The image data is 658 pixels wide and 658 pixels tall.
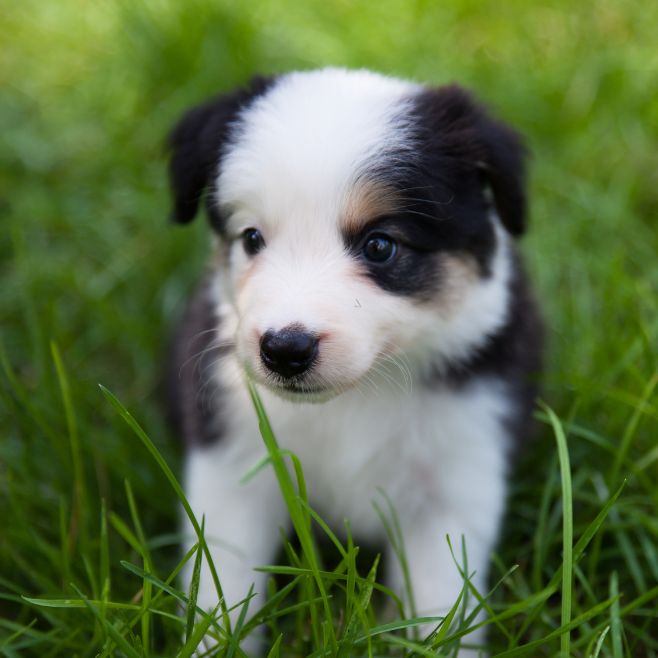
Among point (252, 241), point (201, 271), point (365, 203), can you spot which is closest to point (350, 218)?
point (365, 203)

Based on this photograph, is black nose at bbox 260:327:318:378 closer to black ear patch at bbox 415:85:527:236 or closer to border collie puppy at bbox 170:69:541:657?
border collie puppy at bbox 170:69:541:657

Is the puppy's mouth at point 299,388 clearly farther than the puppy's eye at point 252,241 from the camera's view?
No

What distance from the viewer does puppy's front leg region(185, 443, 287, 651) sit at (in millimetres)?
2916

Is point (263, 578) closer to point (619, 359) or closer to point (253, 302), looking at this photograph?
point (253, 302)

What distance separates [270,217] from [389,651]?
1.29 m

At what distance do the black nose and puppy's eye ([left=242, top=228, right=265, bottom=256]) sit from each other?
0.42 metres

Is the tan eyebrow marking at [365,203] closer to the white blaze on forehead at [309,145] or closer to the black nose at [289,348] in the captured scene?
the white blaze on forehead at [309,145]

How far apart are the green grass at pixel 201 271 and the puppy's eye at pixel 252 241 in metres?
0.65

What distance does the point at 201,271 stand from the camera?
Result: 13.9 ft

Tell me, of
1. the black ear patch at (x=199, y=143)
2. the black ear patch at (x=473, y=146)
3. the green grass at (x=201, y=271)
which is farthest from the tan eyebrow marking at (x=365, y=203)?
the green grass at (x=201, y=271)

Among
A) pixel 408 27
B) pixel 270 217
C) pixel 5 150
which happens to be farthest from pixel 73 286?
pixel 408 27

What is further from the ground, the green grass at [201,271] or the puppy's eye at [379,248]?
the puppy's eye at [379,248]

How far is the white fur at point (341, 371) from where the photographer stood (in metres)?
2.42

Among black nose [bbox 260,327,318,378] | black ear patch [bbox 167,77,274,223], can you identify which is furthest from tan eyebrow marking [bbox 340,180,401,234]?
black ear patch [bbox 167,77,274,223]
